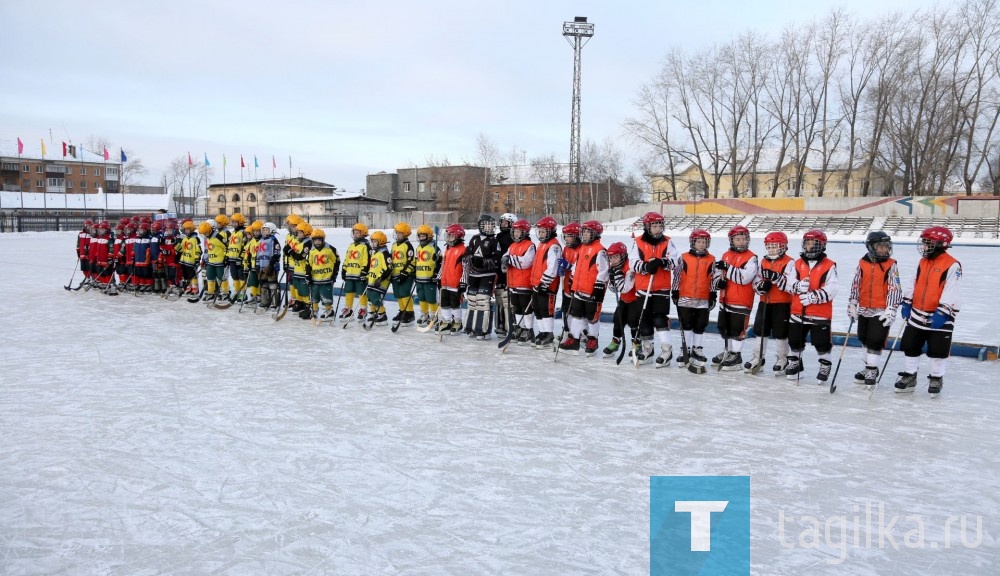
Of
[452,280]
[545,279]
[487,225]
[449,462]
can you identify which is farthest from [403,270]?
[449,462]

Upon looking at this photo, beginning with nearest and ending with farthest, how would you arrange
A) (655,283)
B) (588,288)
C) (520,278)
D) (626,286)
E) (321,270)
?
(655,283) → (626,286) → (588,288) → (520,278) → (321,270)

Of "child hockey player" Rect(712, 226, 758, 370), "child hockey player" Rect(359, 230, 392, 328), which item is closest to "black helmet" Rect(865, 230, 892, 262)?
"child hockey player" Rect(712, 226, 758, 370)

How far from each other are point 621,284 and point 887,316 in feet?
8.51

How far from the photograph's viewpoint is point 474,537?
3205 millimetres

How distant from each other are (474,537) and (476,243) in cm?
572

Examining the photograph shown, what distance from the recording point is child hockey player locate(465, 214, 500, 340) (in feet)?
28.0

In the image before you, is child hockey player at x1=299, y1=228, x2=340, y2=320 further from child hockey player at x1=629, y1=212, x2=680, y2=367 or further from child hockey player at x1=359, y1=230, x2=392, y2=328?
child hockey player at x1=629, y1=212, x2=680, y2=367

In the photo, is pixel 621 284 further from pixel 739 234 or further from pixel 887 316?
pixel 887 316

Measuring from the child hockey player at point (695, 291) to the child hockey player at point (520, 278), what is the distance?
1.89 meters

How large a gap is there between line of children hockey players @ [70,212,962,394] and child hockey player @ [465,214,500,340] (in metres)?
0.02

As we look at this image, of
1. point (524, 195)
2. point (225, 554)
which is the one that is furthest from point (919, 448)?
point (524, 195)

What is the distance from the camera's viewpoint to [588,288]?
7.56m

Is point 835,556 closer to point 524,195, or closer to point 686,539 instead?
point 686,539

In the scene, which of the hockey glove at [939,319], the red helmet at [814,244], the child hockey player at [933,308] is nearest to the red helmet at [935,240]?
the child hockey player at [933,308]
